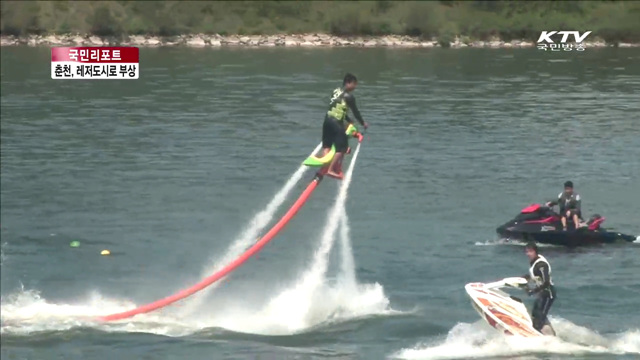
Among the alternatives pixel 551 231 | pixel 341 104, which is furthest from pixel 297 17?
pixel 341 104

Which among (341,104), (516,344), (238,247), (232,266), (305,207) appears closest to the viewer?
(341,104)

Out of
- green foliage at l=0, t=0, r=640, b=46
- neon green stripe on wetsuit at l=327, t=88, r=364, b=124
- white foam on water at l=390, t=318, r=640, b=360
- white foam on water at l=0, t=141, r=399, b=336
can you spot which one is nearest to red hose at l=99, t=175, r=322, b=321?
white foam on water at l=0, t=141, r=399, b=336

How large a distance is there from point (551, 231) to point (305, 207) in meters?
12.6

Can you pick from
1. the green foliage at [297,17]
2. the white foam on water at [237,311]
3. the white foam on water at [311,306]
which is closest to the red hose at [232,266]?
the white foam on water at [237,311]

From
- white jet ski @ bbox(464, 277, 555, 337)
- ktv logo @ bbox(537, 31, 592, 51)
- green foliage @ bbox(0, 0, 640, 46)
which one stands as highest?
green foliage @ bbox(0, 0, 640, 46)

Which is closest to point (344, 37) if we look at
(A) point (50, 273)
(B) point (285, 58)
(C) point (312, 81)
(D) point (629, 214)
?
(B) point (285, 58)

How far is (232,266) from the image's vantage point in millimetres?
32312

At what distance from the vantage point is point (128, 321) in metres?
33.8

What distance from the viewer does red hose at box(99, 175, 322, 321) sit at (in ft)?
105

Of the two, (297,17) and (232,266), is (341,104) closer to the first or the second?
(232,266)

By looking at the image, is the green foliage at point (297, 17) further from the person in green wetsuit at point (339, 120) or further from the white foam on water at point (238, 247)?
the person in green wetsuit at point (339, 120)

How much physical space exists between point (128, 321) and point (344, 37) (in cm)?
9182

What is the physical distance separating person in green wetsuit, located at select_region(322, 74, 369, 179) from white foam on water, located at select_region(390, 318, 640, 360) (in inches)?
218

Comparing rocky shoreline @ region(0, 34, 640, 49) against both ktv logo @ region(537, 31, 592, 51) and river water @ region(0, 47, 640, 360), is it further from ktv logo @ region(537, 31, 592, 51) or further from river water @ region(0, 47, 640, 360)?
river water @ region(0, 47, 640, 360)
